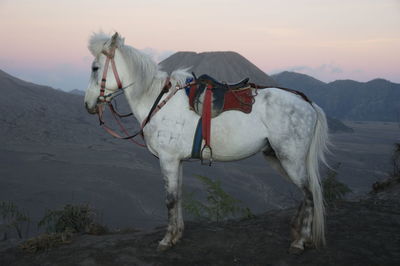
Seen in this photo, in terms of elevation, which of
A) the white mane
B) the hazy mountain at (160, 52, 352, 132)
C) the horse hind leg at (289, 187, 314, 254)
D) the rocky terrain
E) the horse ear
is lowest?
the rocky terrain

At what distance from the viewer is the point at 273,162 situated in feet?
16.2

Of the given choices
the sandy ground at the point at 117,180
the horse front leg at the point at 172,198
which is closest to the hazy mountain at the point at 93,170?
the sandy ground at the point at 117,180

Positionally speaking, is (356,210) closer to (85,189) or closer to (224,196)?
(224,196)

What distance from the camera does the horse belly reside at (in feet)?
14.3

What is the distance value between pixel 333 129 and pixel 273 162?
6032cm

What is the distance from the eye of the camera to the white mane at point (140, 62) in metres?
4.38

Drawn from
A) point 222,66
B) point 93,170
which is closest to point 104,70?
point 93,170

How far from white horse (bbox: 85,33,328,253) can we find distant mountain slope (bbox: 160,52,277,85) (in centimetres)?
6352

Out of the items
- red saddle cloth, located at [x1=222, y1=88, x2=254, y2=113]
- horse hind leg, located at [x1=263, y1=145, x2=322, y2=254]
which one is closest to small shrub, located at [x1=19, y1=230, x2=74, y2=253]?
red saddle cloth, located at [x1=222, y1=88, x2=254, y2=113]

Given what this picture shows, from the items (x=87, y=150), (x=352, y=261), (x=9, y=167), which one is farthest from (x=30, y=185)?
(x=352, y=261)

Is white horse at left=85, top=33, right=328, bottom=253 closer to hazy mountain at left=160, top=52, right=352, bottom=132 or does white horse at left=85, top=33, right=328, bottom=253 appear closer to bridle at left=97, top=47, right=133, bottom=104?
bridle at left=97, top=47, right=133, bottom=104

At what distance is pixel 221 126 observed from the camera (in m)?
4.38

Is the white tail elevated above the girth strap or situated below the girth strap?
below

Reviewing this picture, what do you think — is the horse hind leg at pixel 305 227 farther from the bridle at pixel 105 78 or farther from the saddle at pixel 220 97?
the bridle at pixel 105 78
